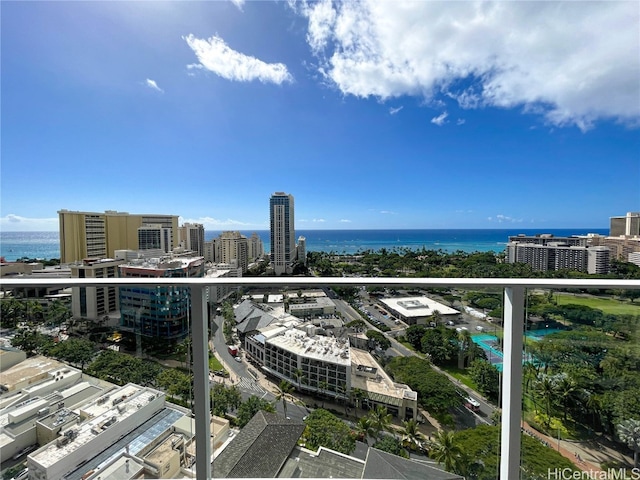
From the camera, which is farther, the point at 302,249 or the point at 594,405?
the point at 302,249

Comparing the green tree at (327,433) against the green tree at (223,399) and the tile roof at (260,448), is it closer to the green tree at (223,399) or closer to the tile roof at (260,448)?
the tile roof at (260,448)

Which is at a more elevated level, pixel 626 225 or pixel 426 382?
pixel 626 225

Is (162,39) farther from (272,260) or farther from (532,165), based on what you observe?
(532,165)

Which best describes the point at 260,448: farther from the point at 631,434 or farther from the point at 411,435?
the point at 631,434

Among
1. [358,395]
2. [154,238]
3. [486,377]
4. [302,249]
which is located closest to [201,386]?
[358,395]

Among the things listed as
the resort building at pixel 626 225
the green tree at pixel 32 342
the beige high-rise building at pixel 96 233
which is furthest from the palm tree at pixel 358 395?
the beige high-rise building at pixel 96 233

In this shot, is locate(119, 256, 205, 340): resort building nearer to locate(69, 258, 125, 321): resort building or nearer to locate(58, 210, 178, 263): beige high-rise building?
locate(69, 258, 125, 321): resort building
